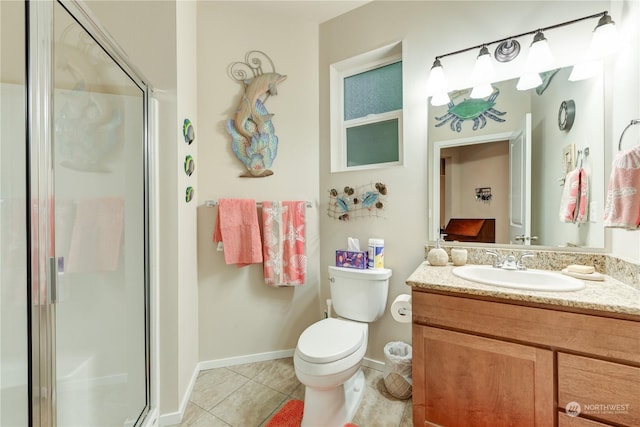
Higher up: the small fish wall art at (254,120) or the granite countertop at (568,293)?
the small fish wall art at (254,120)

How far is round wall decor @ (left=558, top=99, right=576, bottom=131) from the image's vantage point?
1383 mm

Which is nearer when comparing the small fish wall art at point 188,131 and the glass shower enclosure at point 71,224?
the glass shower enclosure at point 71,224

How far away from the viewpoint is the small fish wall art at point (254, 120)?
77.2 inches

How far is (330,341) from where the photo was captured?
56.0 inches

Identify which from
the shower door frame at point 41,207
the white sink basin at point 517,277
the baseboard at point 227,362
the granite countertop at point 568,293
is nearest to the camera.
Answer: the shower door frame at point 41,207

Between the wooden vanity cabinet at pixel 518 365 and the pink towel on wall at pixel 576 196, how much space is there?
2.10 feet

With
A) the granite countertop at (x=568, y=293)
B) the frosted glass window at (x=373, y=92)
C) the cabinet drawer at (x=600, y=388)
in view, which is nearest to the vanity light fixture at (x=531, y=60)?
the frosted glass window at (x=373, y=92)

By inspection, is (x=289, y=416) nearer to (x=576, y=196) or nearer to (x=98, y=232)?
(x=98, y=232)

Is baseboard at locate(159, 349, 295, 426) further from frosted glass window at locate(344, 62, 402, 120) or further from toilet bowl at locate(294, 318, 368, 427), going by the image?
frosted glass window at locate(344, 62, 402, 120)

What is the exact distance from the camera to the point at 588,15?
1.33m

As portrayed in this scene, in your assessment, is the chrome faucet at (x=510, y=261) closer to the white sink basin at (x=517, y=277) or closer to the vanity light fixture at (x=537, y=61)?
the white sink basin at (x=517, y=277)

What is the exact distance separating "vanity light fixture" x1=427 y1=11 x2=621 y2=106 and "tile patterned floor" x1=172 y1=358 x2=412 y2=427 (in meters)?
1.86

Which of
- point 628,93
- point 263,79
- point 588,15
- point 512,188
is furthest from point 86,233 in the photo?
point 588,15
